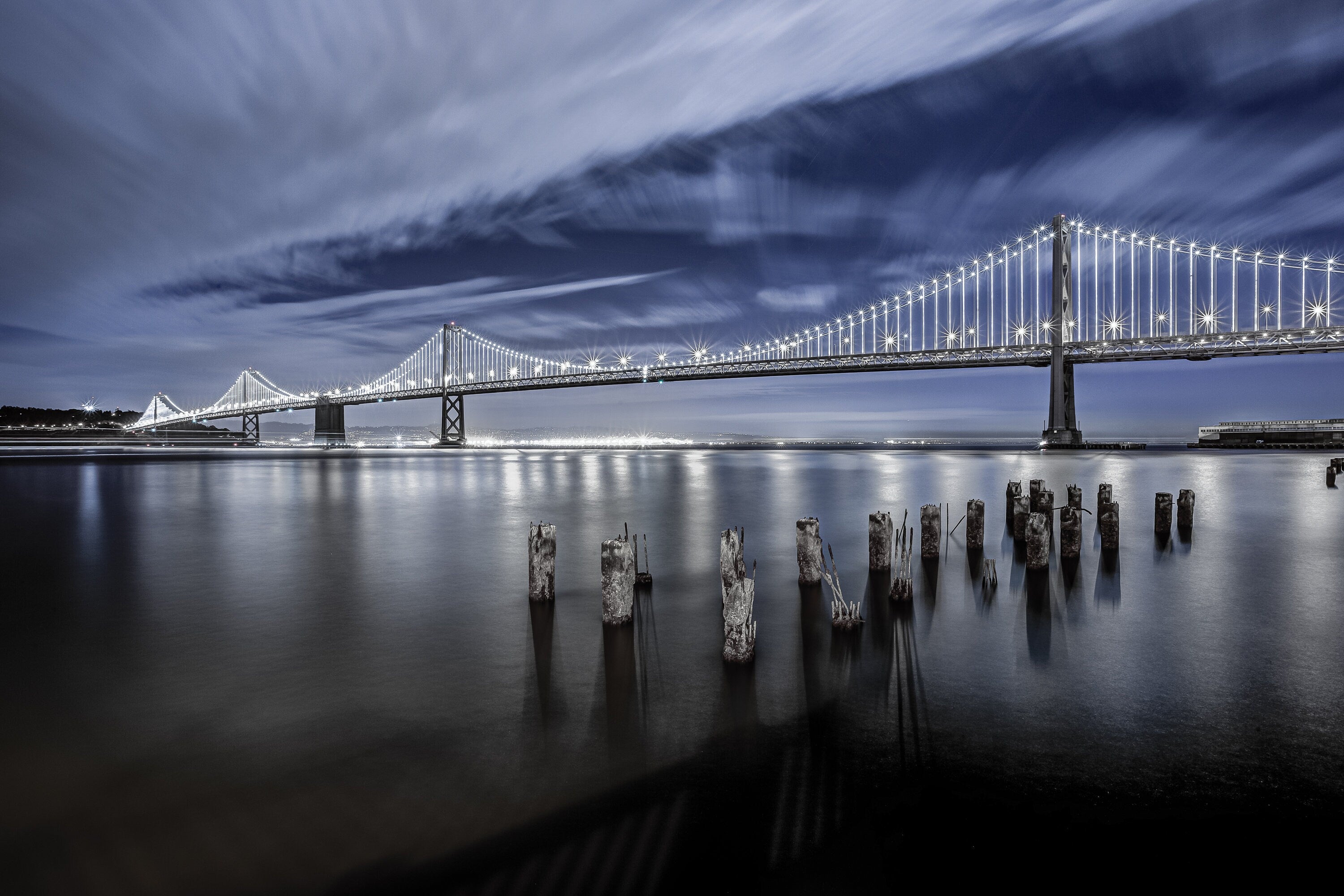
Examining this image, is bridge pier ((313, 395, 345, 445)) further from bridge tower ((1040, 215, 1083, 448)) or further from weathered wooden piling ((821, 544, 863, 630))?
weathered wooden piling ((821, 544, 863, 630))

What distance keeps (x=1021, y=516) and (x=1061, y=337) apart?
42.8 metres

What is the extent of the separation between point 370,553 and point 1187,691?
925cm

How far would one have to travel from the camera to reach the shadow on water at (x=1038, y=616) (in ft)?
15.9

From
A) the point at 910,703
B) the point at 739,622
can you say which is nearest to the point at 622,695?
the point at 739,622

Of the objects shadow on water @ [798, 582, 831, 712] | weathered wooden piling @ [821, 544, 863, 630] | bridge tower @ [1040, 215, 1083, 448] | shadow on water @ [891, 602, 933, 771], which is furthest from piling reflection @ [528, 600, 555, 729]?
bridge tower @ [1040, 215, 1083, 448]

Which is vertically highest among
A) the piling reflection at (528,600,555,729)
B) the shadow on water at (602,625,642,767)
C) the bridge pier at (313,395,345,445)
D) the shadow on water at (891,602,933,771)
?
the bridge pier at (313,395,345,445)

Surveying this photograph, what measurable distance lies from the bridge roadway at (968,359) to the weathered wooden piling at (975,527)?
4013 cm

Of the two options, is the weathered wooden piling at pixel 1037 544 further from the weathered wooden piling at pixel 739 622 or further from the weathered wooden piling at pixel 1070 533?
the weathered wooden piling at pixel 739 622

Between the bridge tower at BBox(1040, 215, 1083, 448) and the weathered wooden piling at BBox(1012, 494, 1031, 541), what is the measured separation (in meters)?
41.2

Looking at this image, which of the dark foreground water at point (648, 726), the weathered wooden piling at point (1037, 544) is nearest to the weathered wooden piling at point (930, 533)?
the dark foreground water at point (648, 726)

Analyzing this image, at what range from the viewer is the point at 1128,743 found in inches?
130

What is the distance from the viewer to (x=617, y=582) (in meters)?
5.20

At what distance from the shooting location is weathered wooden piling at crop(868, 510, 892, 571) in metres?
7.04

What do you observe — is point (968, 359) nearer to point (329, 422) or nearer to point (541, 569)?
point (541, 569)
